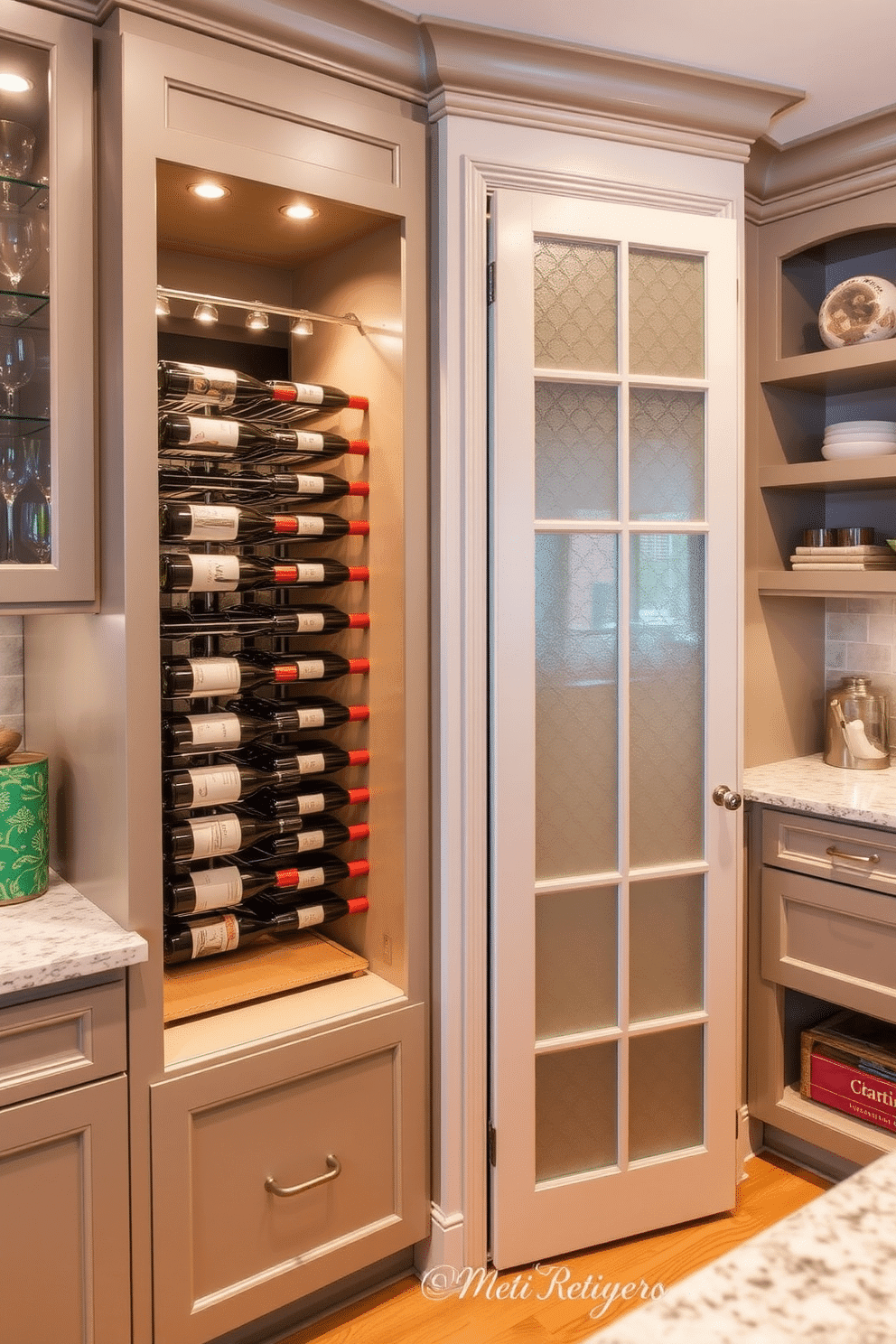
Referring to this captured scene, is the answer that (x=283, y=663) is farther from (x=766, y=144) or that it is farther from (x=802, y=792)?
(x=766, y=144)

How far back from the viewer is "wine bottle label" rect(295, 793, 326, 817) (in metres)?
2.18

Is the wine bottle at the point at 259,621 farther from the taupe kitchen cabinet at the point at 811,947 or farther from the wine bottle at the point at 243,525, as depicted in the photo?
the taupe kitchen cabinet at the point at 811,947

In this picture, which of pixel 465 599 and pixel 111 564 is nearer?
pixel 111 564

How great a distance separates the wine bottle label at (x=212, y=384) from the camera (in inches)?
76.7

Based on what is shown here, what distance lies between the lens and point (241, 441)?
2035 mm

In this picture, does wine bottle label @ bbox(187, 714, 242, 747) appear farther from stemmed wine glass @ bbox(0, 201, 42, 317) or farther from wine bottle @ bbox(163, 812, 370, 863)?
stemmed wine glass @ bbox(0, 201, 42, 317)

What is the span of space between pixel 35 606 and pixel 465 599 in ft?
2.73

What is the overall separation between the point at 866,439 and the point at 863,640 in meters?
0.61

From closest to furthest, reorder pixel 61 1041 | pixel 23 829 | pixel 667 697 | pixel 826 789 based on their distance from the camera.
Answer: pixel 61 1041 < pixel 23 829 < pixel 667 697 < pixel 826 789

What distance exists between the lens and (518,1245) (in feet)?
7.13

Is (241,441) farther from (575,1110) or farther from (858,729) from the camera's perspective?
(858,729)

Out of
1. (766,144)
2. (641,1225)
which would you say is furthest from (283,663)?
(766,144)

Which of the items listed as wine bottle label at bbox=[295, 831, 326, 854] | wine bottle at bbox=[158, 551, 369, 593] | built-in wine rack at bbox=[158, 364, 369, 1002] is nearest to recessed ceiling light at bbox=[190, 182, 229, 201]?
built-in wine rack at bbox=[158, 364, 369, 1002]

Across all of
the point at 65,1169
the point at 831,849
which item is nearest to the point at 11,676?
the point at 65,1169
